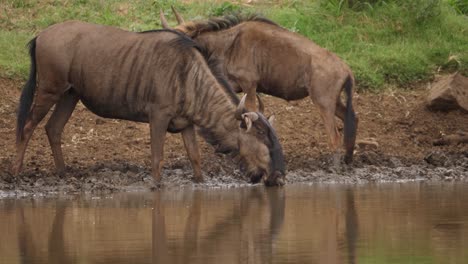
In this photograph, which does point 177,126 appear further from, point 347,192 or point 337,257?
point 337,257

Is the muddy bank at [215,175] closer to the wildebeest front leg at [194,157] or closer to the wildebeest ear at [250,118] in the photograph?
the wildebeest front leg at [194,157]

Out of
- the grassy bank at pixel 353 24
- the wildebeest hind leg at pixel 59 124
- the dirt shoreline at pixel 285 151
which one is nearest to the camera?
the dirt shoreline at pixel 285 151

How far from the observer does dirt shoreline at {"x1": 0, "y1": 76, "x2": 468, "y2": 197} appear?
14352 mm

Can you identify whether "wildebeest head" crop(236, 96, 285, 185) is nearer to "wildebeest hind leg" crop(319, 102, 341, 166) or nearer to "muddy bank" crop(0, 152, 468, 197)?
"muddy bank" crop(0, 152, 468, 197)

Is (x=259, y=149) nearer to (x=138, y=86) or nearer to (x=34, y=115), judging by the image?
(x=138, y=86)

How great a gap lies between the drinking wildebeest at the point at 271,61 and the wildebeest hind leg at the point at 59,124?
1.66 m

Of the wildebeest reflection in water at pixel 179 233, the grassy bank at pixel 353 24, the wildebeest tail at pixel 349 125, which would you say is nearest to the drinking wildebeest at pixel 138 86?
the wildebeest reflection in water at pixel 179 233

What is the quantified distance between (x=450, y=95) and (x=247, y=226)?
22.4 ft

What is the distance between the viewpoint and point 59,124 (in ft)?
49.1

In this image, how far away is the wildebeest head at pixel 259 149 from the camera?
14.0 meters

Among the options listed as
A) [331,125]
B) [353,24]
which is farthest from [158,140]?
[353,24]

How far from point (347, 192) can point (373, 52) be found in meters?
5.63

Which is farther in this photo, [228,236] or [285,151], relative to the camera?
[285,151]

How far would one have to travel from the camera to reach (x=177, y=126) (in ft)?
47.9
